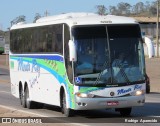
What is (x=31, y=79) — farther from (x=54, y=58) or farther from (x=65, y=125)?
(x=65, y=125)

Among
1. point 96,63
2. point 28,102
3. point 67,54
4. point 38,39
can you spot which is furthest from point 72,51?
point 28,102

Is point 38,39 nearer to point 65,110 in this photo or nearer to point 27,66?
point 27,66

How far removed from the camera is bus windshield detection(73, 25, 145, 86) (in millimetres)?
16859

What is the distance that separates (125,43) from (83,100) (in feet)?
7.04

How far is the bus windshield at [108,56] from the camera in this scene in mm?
16859

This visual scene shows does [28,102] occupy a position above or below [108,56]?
below

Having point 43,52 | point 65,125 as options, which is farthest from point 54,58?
point 65,125

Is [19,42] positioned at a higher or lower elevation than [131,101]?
higher

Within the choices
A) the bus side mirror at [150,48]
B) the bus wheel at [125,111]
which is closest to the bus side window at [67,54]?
the bus wheel at [125,111]

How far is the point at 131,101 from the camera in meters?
17.0

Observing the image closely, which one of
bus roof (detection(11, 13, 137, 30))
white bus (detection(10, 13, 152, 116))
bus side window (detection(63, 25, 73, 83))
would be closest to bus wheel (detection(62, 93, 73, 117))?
white bus (detection(10, 13, 152, 116))

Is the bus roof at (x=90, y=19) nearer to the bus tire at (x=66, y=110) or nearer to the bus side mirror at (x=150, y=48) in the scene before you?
the bus side mirror at (x=150, y=48)

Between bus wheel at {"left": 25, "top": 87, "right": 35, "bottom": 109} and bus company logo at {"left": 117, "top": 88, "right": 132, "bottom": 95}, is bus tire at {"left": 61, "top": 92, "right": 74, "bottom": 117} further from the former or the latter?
bus wheel at {"left": 25, "top": 87, "right": 35, "bottom": 109}

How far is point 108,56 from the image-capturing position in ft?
55.7
